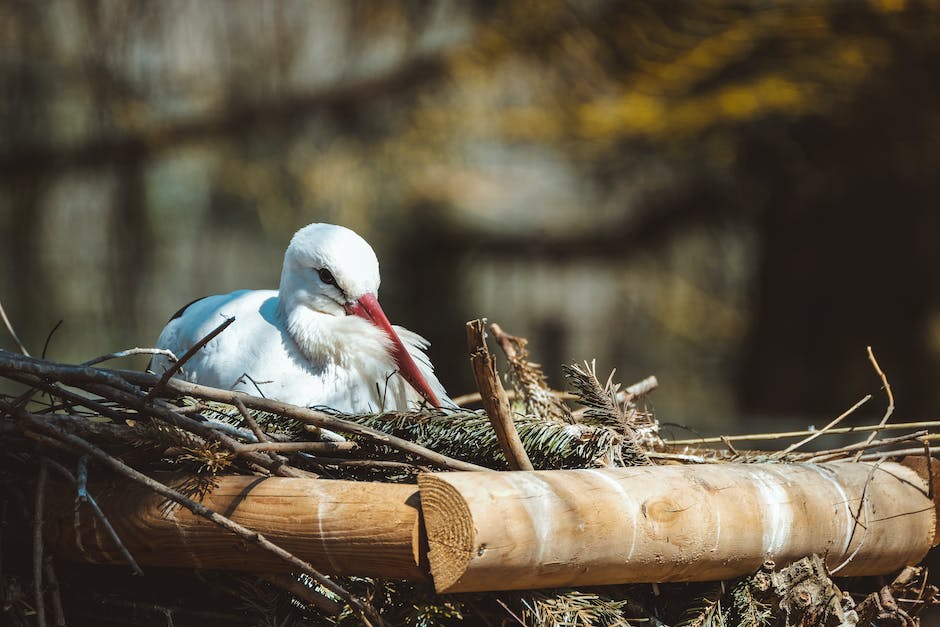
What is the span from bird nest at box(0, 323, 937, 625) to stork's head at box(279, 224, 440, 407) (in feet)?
1.19

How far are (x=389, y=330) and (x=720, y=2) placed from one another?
7.17ft

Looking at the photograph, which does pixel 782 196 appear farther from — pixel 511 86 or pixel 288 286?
pixel 288 286

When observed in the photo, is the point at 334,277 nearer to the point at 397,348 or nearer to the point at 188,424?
the point at 397,348

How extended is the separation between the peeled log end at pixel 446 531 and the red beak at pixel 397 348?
0.43m

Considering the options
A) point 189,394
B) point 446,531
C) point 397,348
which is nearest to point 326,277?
point 397,348

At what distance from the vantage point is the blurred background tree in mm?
2891

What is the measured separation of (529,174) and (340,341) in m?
2.44

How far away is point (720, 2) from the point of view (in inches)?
115

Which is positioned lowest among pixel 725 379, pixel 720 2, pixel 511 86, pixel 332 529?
pixel 725 379

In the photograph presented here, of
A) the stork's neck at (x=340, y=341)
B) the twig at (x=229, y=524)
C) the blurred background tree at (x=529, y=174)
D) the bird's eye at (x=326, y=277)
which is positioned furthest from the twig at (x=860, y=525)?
the blurred background tree at (x=529, y=174)

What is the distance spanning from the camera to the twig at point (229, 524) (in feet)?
2.29

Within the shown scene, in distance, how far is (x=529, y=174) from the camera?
11.6 ft

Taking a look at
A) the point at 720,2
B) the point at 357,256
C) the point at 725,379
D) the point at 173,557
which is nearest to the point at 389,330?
the point at 357,256

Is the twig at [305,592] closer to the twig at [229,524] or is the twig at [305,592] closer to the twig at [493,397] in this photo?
the twig at [229,524]
